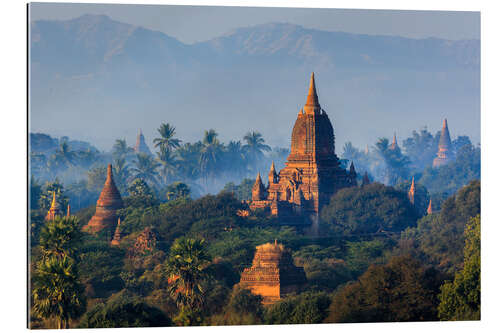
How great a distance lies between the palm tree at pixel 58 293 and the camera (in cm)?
5361

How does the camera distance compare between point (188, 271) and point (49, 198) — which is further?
point (49, 198)

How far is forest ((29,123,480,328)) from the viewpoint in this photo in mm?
53906

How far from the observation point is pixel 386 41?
305 ft

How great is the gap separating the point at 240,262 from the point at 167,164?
67.0 m

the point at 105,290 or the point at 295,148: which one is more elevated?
the point at 295,148

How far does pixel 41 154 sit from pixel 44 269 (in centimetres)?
7796

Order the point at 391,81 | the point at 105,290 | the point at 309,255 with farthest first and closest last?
the point at 391,81, the point at 309,255, the point at 105,290

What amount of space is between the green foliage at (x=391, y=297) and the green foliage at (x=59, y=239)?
1368cm

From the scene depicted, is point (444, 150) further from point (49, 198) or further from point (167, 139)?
point (49, 198)

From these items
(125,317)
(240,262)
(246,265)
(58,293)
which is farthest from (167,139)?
(125,317)

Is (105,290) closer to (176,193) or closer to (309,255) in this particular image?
(309,255)

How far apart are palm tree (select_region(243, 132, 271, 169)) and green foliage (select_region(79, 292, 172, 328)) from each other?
283 feet

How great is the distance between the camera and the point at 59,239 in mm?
61969

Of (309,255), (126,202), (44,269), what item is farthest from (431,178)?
(44,269)
